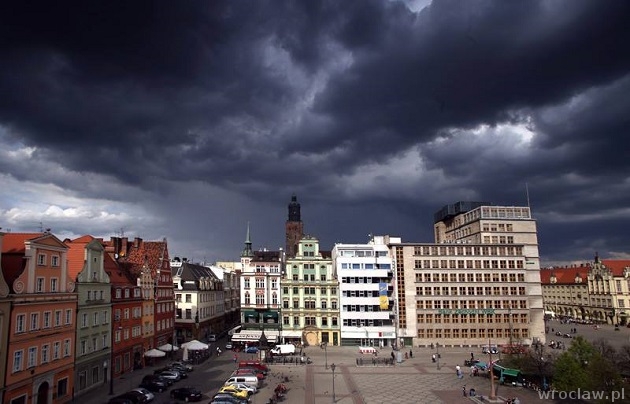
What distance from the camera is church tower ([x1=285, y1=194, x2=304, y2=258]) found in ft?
566

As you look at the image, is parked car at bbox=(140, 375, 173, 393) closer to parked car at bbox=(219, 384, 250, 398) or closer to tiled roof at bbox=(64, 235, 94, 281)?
parked car at bbox=(219, 384, 250, 398)

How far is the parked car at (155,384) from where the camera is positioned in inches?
2192

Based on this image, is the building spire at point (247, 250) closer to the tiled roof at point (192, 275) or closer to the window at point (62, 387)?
the tiled roof at point (192, 275)

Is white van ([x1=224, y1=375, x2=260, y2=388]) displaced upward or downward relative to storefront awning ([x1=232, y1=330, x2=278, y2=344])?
downward

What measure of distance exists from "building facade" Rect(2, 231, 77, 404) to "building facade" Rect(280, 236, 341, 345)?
50.1 meters

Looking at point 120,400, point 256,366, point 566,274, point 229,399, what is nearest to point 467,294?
point 256,366

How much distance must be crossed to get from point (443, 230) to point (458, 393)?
87808mm

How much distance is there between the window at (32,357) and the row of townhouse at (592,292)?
150 m

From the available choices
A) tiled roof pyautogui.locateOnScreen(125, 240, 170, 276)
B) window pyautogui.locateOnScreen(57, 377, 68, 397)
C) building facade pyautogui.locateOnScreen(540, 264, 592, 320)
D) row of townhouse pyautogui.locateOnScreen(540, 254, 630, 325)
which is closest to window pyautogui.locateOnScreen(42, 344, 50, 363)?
window pyautogui.locateOnScreen(57, 377, 68, 397)

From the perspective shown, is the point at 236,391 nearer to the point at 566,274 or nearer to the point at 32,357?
the point at 32,357

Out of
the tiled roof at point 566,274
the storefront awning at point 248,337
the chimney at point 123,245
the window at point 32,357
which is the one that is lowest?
the storefront awning at point 248,337

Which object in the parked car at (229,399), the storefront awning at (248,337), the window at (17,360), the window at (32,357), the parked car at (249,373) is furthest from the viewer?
the storefront awning at (248,337)

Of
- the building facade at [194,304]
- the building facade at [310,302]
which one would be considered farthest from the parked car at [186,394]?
the building facade at [194,304]

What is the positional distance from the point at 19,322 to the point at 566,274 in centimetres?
17620
